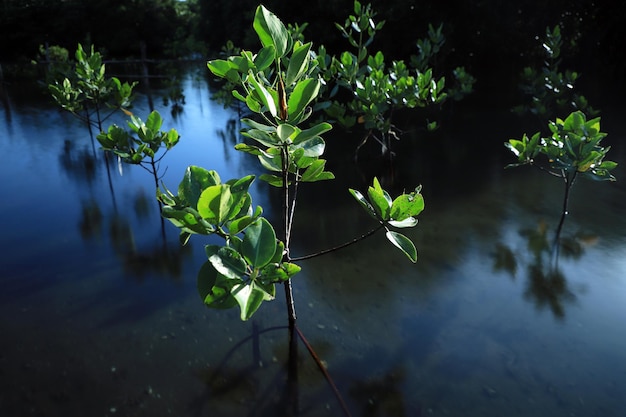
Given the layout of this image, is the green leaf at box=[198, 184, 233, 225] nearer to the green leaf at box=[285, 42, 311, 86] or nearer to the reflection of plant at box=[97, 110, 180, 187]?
the green leaf at box=[285, 42, 311, 86]

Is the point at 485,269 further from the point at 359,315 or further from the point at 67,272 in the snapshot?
the point at 67,272

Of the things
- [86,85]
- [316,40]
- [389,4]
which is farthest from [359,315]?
[316,40]

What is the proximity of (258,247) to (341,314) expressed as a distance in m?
1.03

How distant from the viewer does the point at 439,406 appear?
172 centimetres

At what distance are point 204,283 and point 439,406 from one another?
2.96ft

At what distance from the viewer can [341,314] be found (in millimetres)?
2240

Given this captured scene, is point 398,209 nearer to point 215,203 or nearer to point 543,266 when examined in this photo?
point 215,203

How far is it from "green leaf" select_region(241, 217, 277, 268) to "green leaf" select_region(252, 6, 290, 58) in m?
0.51

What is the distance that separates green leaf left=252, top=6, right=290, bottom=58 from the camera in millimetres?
1366

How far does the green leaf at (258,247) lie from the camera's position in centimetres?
131

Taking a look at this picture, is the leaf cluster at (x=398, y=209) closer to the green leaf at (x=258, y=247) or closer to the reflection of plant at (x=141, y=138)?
the green leaf at (x=258, y=247)

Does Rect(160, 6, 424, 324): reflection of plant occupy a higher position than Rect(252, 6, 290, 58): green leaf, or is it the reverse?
Rect(252, 6, 290, 58): green leaf

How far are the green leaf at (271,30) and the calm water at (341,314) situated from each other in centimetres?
116

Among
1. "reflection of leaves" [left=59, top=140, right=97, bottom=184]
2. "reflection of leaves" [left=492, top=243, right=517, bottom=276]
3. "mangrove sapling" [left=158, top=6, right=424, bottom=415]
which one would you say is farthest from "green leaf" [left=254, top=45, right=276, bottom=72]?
"reflection of leaves" [left=59, top=140, right=97, bottom=184]
